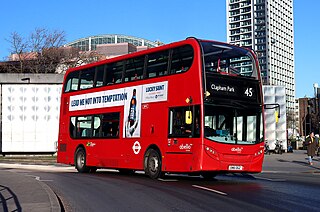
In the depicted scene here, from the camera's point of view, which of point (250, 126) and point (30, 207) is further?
point (250, 126)

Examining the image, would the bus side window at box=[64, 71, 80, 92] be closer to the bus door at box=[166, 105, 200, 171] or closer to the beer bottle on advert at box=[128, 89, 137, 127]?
the beer bottle on advert at box=[128, 89, 137, 127]

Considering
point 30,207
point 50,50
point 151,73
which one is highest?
point 50,50

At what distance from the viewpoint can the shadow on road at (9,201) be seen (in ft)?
31.5

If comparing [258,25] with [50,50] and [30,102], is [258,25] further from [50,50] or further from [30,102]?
[30,102]

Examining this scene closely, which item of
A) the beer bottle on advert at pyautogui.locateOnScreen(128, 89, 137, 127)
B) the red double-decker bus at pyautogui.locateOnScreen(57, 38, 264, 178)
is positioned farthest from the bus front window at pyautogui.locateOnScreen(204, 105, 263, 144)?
the beer bottle on advert at pyautogui.locateOnScreen(128, 89, 137, 127)

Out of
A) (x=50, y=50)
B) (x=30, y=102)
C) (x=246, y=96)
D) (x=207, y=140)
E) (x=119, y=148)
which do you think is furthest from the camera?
(x=50, y=50)

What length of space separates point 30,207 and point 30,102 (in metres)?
33.2

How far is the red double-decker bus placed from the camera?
15.1 metres

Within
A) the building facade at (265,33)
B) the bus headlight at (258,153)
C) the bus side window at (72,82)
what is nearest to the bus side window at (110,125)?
the bus side window at (72,82)

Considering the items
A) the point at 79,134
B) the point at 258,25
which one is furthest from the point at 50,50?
the point at 258,25

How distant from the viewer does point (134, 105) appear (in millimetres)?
18281

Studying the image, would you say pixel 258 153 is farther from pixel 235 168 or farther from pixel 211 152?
pixel 211 152

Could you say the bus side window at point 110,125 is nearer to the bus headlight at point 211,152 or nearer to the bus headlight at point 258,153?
the bus headlight at point 211,152

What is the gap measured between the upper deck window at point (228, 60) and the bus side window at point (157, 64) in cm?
178
